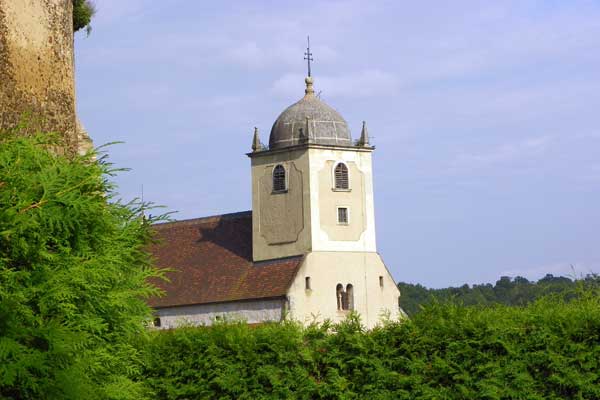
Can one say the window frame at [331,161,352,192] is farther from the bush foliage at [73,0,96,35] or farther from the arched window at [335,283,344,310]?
the bush foliage at [73,0,96,35]

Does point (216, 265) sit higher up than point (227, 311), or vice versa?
point (216, 265)

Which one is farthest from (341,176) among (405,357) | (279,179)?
(405,357)

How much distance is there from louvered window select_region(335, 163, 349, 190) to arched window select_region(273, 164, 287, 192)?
269cm

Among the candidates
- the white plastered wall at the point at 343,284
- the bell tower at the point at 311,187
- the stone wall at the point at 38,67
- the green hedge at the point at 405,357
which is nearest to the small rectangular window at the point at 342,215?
the bell tower at the point at 311,187

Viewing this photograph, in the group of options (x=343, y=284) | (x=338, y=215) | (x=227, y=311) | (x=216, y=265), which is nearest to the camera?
(x=227, y=311)

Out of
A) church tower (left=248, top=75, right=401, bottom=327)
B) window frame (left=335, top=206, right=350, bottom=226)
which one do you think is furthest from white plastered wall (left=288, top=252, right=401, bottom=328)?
window frame (left=335, top=206, right=350, bottom=226)

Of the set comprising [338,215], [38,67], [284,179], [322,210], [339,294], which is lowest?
[38,67]

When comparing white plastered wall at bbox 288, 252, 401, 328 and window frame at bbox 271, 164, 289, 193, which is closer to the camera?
white plastered wall at bbox 288, 252, 401, 328

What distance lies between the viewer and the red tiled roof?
53625 mm

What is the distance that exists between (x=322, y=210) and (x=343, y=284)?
12.5ft

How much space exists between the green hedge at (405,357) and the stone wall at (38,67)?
4.28 m

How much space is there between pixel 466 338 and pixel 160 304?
3956cm

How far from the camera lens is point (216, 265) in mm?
56938

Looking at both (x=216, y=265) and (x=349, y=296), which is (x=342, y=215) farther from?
(x=216, y=265)
